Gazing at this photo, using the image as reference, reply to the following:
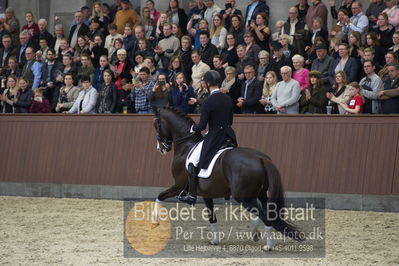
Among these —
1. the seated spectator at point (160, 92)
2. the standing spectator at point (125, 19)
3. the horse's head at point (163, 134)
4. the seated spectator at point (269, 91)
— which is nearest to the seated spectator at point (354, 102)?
the seated spectator at point (269, 91)

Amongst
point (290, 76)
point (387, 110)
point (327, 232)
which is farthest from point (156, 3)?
point (327, 232)

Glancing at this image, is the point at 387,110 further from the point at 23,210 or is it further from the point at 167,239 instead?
the point at 23,210

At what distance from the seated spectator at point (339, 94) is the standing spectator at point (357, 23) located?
183 cm

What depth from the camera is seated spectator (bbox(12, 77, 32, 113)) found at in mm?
17266

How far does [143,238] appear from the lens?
35.4 ft

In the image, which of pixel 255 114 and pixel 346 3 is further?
pixel 346 3

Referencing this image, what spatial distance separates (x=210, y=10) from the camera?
18109mm

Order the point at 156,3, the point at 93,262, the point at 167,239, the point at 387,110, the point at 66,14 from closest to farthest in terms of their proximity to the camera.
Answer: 1. the point at 93,262
2. the point at 167,239
3. the point at 387,110
4. the point at 156,3
5. the point at 66,14

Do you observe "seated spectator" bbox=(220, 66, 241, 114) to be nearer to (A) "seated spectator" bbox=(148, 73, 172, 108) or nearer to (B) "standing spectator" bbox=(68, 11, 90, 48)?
(A) "seated spectator" bbox=(148, 73, 172, 108)

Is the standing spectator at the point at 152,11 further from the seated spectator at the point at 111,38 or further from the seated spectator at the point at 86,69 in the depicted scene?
the seated spectator at the point at 86,69

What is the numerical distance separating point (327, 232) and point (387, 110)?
321 centimetres

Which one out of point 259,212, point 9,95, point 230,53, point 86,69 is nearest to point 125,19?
point 86,69

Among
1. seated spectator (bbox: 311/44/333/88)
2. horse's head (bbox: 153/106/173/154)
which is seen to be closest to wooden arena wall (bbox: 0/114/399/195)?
seated spectator (bbox: 311/44/333/88)

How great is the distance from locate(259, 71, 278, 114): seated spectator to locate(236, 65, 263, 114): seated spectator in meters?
0.10
